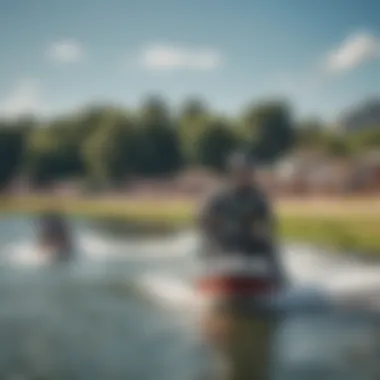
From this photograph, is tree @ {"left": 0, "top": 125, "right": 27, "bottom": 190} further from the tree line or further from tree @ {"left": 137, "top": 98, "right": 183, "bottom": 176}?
tree @ {"left": 137, "top": 98, "right": 183, "bottom": 176}

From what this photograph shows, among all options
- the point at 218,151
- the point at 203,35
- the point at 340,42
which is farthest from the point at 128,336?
the point at 340,42

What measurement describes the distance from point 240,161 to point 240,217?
164 mm

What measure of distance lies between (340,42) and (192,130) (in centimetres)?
52

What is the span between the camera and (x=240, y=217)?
86.7 inches

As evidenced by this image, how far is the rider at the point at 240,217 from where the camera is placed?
2199 millimetres

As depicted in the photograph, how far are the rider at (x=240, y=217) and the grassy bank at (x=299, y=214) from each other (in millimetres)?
44

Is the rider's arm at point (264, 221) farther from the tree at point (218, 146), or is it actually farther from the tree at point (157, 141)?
the tree at point (157, 141)

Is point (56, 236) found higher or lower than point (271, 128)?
lower

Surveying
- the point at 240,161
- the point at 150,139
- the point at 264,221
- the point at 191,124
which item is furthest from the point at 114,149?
the point at 264,221

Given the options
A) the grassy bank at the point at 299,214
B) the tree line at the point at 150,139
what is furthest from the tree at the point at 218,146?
the grassy bank at the point at 299,214

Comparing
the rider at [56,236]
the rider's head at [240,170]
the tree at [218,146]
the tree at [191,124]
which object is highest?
the tree at [191,124]

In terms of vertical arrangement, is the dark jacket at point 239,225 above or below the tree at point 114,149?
below

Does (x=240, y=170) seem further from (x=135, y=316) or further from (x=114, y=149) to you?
(x=135, y=316)

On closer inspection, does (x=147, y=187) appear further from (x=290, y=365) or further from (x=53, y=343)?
(x=290, y=365)
